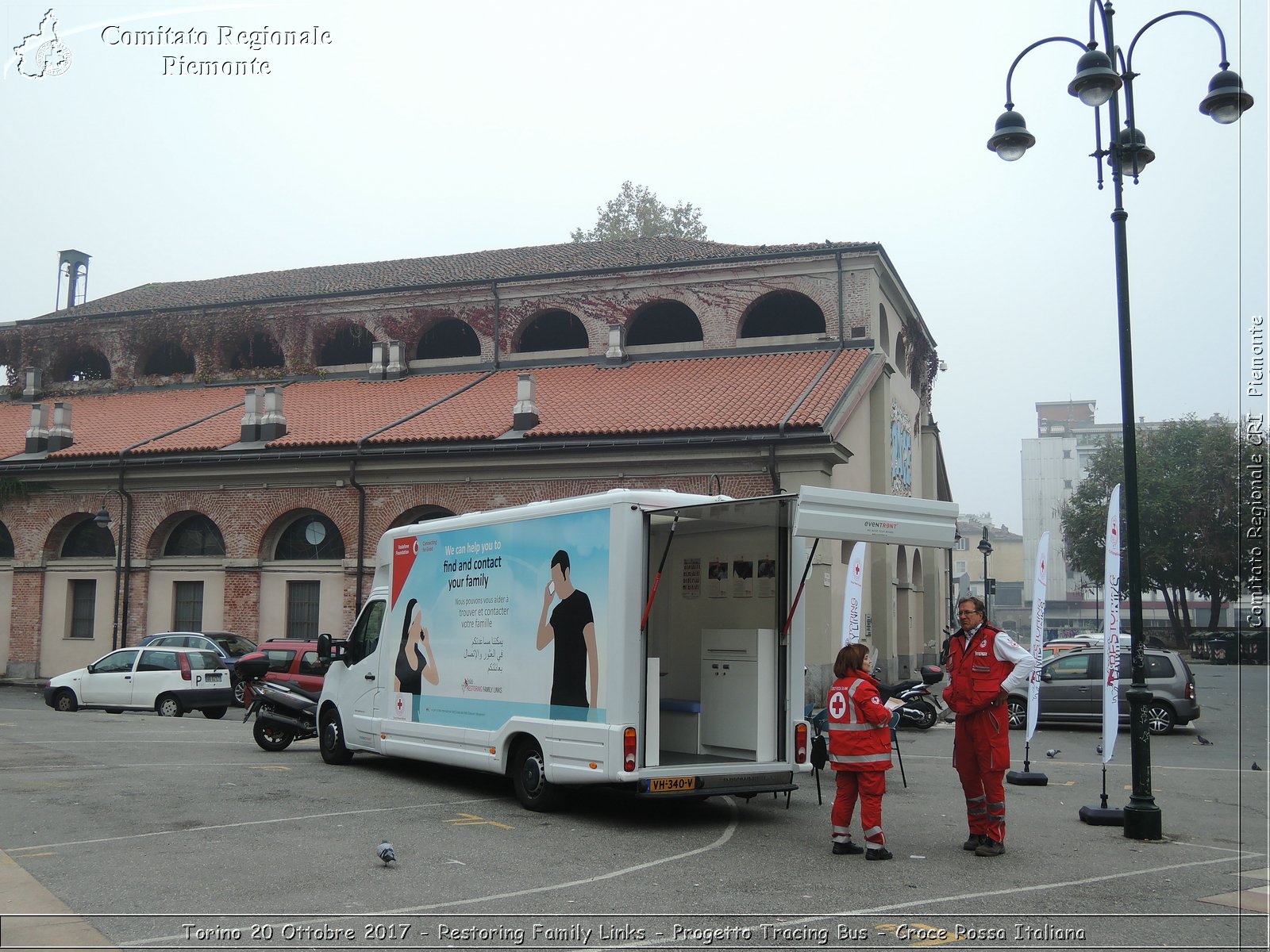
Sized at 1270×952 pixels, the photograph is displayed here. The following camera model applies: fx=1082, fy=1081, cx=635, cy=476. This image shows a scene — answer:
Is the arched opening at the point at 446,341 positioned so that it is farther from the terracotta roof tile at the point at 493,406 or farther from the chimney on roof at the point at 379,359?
the terracotta roof tile at the point at 493,406

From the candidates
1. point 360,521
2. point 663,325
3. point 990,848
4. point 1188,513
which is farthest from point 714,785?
point 1188,513

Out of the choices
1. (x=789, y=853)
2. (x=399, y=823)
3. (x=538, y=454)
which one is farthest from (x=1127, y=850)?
(x=538, y=454)

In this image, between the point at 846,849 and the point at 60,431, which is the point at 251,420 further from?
the point at 846,849

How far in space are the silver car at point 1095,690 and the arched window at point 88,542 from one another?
23.0 metres

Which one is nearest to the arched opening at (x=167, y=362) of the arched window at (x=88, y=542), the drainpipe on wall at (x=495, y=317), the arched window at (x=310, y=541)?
the arched window at (x=88, y=542)

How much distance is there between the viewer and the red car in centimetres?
2066

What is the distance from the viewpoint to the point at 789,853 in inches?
332

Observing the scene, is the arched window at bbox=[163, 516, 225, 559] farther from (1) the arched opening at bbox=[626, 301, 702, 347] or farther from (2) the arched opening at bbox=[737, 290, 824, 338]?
(2) the arched opening at bbox=[737, 290, 824, 338]

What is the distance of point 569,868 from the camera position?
25.7 feet

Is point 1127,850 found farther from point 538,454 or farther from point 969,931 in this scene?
point 538,454

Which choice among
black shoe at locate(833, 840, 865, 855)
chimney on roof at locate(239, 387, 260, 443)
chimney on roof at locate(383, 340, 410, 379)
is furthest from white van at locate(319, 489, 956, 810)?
chimney on roof at locate(383, 340, 410, 379)

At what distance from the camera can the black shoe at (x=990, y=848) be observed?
8.48 metres

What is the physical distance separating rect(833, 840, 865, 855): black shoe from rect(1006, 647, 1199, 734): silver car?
1121 centimetres

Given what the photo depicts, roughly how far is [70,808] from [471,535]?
454cm
